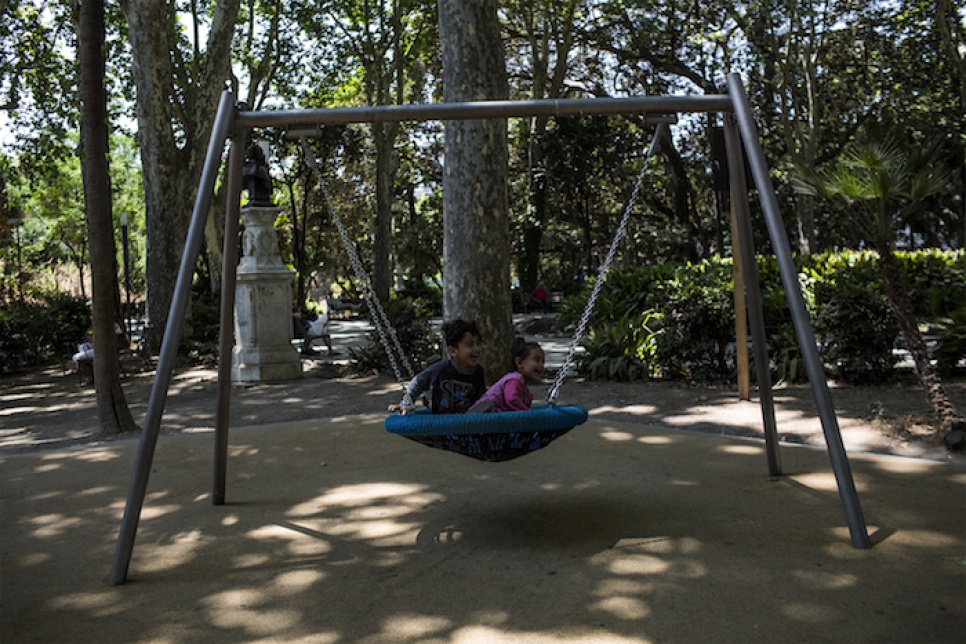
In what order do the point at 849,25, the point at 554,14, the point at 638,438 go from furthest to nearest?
the point at 849,25
the point at 554,14
the point at 638,438

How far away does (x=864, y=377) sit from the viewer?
889cm

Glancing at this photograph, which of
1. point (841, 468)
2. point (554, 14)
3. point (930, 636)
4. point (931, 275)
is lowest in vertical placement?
point (930, 636)

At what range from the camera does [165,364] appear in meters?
4.21

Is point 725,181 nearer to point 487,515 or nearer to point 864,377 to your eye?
point 864,377

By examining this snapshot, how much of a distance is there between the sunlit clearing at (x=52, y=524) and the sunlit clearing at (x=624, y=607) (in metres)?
2.95

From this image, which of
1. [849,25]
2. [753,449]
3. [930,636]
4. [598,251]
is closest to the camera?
[930,636]

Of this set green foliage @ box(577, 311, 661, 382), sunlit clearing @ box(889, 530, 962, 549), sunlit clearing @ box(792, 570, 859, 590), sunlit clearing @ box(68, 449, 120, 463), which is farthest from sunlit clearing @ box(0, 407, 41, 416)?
sunlit clearing @ box(889, 530, 962, 549)

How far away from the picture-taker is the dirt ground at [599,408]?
6805 mm

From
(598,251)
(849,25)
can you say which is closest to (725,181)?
(849,25)

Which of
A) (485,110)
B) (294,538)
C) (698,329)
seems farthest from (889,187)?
(294,538)

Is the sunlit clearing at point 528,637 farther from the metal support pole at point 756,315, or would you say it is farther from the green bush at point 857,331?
the green bush at point 857,331

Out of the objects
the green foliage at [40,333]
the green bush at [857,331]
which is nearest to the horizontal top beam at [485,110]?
the green bush at [857,331]

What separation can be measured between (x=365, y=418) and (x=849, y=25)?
2205cm

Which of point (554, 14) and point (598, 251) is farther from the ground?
point (554, 14)
